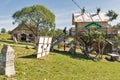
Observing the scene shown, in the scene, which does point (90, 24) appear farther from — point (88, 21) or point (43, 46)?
point (43, 46)

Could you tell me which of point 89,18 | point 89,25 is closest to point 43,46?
point 89,25

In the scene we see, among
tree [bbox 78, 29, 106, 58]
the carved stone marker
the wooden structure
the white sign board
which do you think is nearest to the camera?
the carved stone marker

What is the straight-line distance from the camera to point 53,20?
57.2 meters

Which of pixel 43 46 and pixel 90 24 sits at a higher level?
pixel 90 24

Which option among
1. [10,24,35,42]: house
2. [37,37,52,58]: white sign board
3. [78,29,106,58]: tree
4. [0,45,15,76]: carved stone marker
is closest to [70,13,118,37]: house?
[78,29,106,58]: tree

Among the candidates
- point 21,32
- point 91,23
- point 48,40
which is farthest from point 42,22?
point 48,40

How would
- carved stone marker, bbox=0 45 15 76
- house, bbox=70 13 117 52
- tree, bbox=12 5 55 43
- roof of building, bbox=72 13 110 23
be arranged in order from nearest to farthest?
carved stone marker, bbox=0 45 15 76
house, bbox=70 13 117 52
roof of building, bbox=72 13 110 23
tree, bbox=12 5 55 43

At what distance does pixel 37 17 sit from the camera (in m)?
56.2

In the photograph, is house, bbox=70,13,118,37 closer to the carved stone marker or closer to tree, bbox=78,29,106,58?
tree, bbox=78,29,106,58

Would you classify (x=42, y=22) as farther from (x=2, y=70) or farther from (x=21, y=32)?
(x=2, y=70)

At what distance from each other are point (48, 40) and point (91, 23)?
12.9m

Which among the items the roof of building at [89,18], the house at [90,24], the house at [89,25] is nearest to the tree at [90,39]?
the house at [89,25]

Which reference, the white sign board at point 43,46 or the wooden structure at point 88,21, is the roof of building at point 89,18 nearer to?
the wooden structure at point 88,21

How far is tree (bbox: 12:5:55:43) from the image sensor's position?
182 feet
